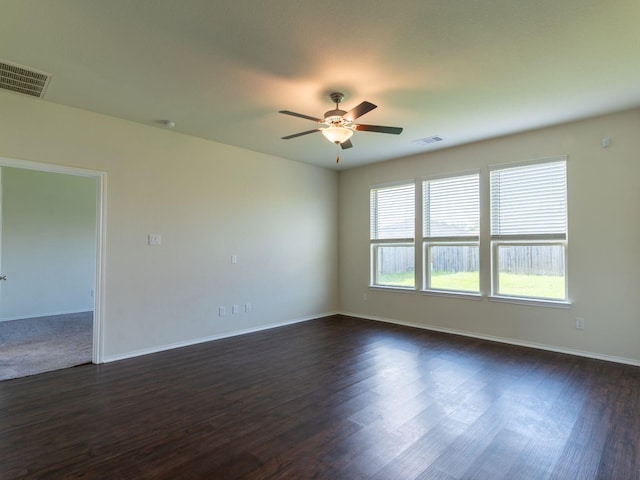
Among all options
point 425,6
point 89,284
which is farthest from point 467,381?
point 89,284

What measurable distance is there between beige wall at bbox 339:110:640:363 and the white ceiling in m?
0.37

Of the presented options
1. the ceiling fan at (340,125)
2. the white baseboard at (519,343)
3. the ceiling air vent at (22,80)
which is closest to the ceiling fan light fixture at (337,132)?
the ceiling fan at (340,125)

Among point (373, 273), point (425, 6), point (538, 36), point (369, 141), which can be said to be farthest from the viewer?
point (373, 273)

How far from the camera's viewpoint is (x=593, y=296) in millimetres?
4066

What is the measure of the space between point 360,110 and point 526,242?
3.15 metres

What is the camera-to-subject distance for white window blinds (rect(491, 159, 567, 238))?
4.34m

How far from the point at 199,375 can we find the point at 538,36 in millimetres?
4125

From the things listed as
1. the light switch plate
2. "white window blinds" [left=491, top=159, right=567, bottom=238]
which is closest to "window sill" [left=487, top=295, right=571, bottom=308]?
"white window blinds" [left=491, top=159, right=567, bottom=238]

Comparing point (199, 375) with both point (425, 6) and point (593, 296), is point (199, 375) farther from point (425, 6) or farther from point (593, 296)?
point (593, 296)

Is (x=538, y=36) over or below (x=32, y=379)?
over

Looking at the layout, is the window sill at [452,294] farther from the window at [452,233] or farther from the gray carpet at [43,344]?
the gray carpet at [43,344]

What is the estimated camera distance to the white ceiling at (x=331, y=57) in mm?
2227

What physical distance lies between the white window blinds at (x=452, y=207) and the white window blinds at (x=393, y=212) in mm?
279

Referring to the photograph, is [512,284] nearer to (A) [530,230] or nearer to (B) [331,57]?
(A) [530,230]
